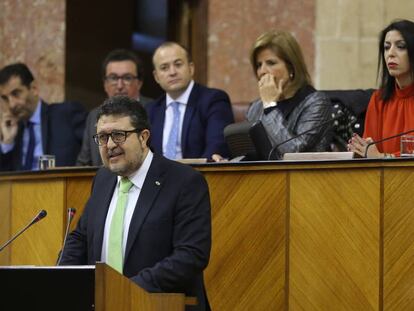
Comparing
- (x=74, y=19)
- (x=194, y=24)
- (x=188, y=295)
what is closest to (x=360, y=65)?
(x=194, y=24)

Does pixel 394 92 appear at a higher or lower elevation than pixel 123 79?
lower

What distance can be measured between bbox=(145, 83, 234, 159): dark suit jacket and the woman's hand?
1.37 meters

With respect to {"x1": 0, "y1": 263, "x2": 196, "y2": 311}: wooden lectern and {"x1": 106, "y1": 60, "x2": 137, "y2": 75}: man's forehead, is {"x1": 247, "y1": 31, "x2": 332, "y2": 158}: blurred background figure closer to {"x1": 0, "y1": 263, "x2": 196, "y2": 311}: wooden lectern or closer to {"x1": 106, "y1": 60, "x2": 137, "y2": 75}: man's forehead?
{"x1": 106, "y1": 60, "x2": 137, "y2": 75}: man's forehead

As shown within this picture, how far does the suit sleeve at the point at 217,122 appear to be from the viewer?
29.0 ft

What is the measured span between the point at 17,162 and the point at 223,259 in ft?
7.99

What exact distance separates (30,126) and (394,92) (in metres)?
2.74

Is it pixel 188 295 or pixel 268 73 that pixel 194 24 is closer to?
pixel 268 73

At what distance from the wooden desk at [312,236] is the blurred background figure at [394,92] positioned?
25.2 inches

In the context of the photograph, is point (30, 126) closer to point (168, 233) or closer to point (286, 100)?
point (286, 100)

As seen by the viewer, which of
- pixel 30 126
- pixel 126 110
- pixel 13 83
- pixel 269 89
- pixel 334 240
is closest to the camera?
Answer: pixel 126 110

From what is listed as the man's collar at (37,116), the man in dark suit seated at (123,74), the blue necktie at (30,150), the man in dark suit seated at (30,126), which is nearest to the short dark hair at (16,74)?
the man in dark suit seated at (30,126)

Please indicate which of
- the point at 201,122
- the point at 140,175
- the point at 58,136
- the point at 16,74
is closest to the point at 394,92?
the point at 201,122

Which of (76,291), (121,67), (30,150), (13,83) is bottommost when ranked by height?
(76,291)

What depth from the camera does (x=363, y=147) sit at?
24.9 ft
